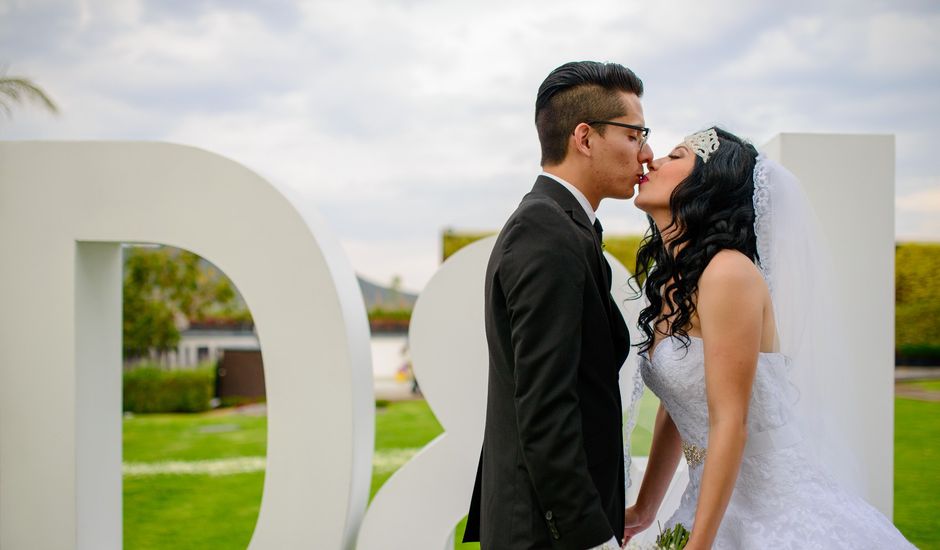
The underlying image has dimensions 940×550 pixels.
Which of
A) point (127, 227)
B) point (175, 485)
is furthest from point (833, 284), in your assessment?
point (175, 485)

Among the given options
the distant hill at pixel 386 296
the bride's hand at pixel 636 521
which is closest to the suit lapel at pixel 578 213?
the bride's hand at pixel 636 521

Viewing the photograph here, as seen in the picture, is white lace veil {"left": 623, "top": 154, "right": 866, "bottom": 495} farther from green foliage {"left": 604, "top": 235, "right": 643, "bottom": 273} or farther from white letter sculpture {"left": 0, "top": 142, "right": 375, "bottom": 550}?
green foliage {"left": 604, "top": 235, "right": 643, "bottom": 273}

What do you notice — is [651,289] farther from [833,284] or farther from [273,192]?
[273,192]

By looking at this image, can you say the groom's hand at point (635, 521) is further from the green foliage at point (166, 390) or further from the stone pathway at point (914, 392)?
the green foliage at point (166, 390)

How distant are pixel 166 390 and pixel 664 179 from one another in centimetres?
2075

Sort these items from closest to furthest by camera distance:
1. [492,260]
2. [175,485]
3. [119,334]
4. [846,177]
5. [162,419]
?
1. [492,260]
2. [846,177]
3. [119,334]
4. [175,485]
5. [162,419]

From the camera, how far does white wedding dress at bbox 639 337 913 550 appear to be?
2533mm

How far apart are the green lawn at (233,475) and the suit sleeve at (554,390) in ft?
8.21

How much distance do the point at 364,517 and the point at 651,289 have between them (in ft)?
7.41

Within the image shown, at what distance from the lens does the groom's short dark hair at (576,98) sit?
2.45 meters

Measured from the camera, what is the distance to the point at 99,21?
21062mm

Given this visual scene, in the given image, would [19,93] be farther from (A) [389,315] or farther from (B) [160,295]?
(A) [389,315]

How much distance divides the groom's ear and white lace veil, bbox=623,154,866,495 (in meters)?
0.72

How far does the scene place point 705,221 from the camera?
2.66 meters
